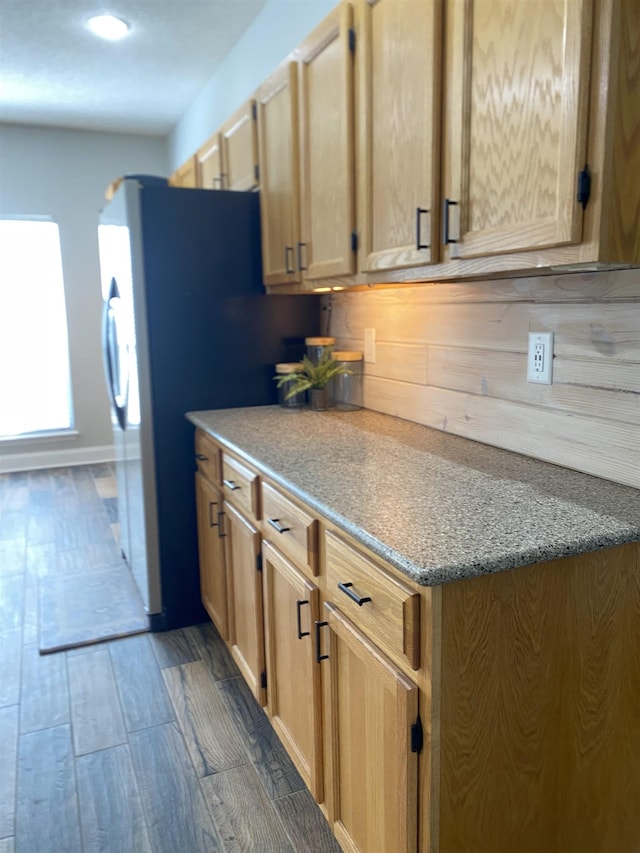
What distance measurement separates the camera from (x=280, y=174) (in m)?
2.29

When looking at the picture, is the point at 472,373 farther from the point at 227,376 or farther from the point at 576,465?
the point at 227,376

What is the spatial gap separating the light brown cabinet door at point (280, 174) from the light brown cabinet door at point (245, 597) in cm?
89

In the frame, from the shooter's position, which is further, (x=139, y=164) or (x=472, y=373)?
(x=139, y=164)

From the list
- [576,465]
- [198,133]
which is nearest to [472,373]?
[576,465]

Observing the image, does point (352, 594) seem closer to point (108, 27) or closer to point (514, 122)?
point (514, 122)

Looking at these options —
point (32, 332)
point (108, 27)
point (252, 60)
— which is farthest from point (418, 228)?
point (32, 332)

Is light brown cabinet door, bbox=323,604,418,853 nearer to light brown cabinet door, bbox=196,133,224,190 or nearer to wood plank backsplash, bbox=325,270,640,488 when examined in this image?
wood plank backsplash, bbox=325,270,640,488

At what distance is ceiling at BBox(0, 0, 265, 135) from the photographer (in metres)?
3.04

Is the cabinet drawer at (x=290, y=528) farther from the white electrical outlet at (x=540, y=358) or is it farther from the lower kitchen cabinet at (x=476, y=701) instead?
the white electrical outlet at (x=540, y=358)

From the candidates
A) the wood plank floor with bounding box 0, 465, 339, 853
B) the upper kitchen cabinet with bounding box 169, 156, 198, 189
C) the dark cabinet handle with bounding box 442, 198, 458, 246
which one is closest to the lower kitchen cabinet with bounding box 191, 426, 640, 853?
the wood plank floor with bounding box 0, 465, 339, 853

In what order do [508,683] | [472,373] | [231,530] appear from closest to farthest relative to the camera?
1. [508,683]
2. [472,373]
3. [231,530]

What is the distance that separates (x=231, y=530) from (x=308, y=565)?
2.32ft

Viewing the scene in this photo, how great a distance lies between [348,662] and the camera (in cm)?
129

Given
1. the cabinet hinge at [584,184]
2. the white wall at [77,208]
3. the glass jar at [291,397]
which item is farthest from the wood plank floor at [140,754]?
the white wall at [77,208]
